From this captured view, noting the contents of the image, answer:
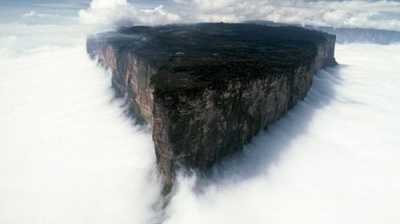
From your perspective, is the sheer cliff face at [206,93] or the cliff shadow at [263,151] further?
the cliff shadow at [263,151]

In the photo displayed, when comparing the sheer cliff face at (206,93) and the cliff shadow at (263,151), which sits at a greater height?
the sheer cliff face at (206,93)

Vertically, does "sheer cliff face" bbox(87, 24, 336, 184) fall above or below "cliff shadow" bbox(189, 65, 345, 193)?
above

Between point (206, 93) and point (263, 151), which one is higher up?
point (206, 93)

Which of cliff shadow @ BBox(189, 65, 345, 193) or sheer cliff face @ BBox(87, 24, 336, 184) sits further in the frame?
cliff shadow @ BBox(189, 65, 345, 193)

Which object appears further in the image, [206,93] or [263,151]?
[263,151]

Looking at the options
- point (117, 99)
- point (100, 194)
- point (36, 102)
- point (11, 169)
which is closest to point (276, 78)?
point (100, 194)
